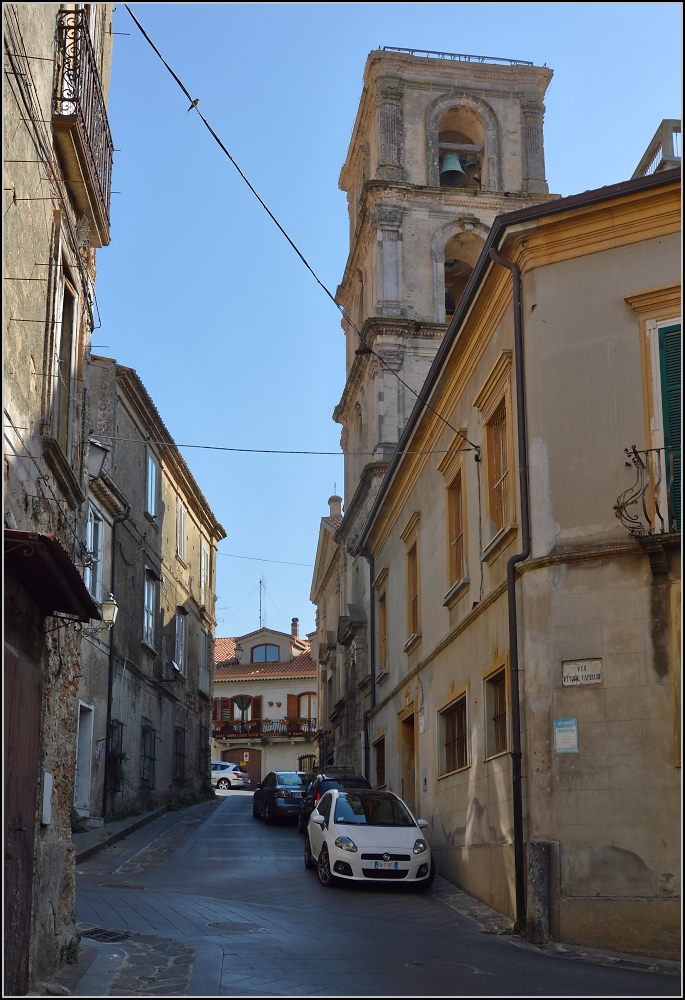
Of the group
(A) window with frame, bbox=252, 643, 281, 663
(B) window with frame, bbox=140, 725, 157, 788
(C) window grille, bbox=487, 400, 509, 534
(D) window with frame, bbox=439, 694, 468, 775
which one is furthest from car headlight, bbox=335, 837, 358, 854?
(A) window with frame, bbox=252, 643, 281, 663

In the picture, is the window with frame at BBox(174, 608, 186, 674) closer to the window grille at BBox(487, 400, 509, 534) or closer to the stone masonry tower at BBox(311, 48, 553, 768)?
the stone masonry tower at BBox(311, 48, 553, 768)

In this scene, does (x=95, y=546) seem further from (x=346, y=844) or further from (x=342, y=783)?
(x=346, y=844)

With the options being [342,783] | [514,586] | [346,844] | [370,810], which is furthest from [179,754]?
[514,586]

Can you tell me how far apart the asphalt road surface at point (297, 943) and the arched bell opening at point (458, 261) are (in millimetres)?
22321

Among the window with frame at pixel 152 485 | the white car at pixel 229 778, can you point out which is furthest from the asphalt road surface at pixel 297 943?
the white car at pixel 229 778

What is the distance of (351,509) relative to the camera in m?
37.3

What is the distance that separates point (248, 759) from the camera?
70188 mm

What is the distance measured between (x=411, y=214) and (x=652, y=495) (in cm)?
2505

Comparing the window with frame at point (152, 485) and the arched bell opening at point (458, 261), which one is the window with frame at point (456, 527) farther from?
the arched bell opening at point (458, 261)

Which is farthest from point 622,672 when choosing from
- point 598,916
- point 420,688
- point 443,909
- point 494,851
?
point 420,688

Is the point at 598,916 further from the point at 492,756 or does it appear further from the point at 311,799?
the point at 311,799

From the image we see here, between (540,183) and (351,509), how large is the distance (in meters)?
12.1

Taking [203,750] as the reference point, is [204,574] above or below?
above

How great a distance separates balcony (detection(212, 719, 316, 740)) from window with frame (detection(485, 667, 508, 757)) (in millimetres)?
54731
